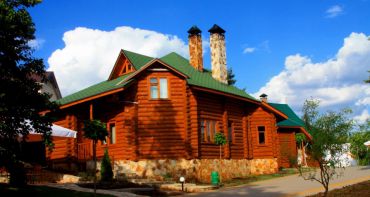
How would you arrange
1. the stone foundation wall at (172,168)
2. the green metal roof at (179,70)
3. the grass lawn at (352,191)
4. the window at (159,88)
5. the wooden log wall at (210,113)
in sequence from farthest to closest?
the green metal roof at (179,70), the wooden log wall at (210,113), the window at (159,88), the stone foundation wall at (172,168), the grass lawn at (352,191)

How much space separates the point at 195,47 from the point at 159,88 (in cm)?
615

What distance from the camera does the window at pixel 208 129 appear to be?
87.1 ft

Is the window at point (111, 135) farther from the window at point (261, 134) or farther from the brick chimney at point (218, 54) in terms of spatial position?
the window at point (261, 134)

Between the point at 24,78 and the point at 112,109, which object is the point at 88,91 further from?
the point at 24,78

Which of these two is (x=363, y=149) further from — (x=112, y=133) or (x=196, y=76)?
(x=112, y=133)

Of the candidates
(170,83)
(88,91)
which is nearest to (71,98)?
(88,91)

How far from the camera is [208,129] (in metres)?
26.9

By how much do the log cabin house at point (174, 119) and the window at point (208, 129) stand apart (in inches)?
0.5

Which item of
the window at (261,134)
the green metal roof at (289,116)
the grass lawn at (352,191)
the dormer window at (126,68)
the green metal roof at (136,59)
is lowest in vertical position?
the grass lawn at (352,191)

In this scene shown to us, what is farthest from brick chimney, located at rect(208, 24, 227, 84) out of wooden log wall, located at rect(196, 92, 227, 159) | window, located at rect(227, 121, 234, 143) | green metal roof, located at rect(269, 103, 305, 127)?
green metal roof, located at rect(269, 103, 305, 127)

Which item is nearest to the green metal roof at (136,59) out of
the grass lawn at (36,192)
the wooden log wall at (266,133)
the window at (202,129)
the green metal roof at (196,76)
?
the green metal roof at (196,76)

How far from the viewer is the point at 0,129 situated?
44.8 ft

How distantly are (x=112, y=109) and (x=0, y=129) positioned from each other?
43.5ft

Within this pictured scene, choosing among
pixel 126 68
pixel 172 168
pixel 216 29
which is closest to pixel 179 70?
pixel 126 68
